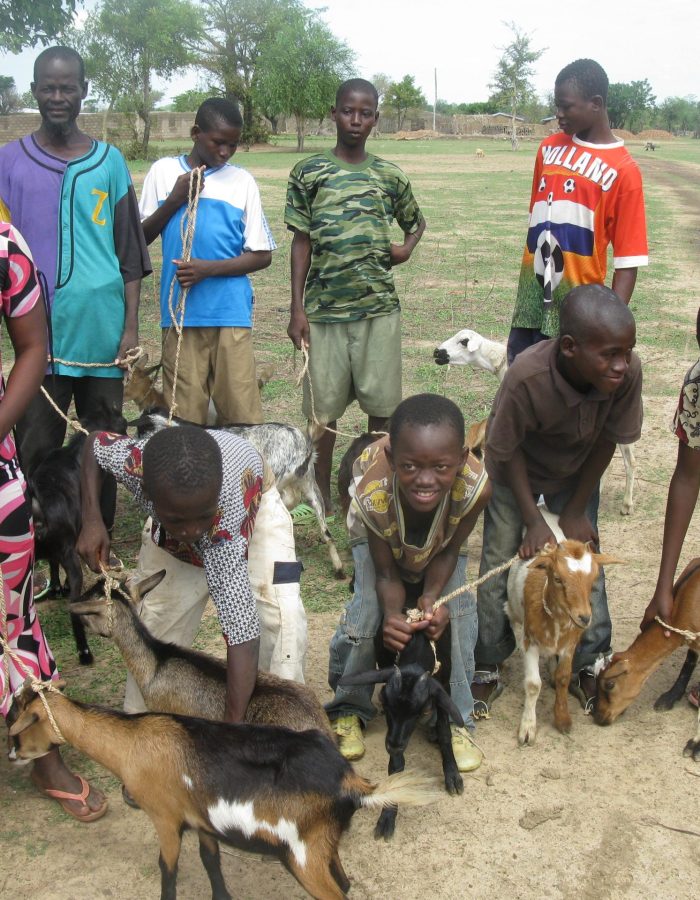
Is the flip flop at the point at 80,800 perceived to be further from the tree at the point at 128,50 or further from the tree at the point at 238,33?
the tree at the point at 238,33

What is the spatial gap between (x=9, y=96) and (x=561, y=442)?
211ft

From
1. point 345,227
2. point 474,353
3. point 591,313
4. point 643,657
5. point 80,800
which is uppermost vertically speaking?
point 345,227

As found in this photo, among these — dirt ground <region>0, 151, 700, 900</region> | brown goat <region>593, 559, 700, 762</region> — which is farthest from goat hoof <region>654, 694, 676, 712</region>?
brown goat <region>593, 559, 700, 762</region>

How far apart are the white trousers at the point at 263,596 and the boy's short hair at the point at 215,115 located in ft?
7.78

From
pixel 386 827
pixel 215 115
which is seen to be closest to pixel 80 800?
pixel 386 827

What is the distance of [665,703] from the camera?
13.1 ft

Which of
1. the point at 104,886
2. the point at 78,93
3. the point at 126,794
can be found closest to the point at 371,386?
the point at 78,93

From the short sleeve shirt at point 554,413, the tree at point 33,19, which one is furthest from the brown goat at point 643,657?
the tree at point 33,19

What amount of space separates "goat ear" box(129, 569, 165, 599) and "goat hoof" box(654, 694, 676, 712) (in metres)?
2.23

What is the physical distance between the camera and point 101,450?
3.47 meters

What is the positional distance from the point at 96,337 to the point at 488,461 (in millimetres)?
2036

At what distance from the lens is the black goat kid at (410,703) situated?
3258 mm

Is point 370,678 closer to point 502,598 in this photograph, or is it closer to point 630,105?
point 502,598

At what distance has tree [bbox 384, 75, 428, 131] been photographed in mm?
78938
